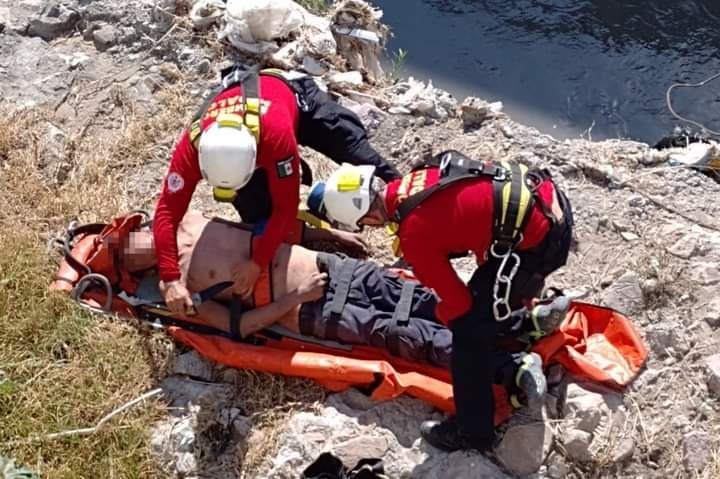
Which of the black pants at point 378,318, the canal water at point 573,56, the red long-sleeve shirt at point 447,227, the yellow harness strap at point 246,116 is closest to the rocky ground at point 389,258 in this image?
the black pants at point 378,318

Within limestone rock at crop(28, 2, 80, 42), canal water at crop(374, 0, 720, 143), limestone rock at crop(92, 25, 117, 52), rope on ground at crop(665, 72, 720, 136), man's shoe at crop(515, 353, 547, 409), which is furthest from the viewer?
canal water at crop(374, 0, 720, 143)

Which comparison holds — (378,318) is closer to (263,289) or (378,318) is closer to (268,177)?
(263,289)

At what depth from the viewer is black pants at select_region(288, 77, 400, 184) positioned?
408cm

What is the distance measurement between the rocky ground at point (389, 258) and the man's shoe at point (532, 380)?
165 mm

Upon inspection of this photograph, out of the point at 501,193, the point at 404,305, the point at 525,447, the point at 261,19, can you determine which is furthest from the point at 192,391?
the point at 261,19

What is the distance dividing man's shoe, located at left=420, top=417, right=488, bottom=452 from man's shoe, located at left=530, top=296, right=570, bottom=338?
1.53ft

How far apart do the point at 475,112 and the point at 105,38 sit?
2284 mm

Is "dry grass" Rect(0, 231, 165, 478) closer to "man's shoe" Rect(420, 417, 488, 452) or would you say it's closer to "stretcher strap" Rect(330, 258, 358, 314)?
"stretcher strap" Rect(330, 258, 358, 314)

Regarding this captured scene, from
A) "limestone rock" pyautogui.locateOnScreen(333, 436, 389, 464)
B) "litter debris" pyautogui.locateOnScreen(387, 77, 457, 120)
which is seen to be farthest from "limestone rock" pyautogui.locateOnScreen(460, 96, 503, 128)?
"limestone rock" pyautogui.locateOnScreen(333, 436, 389, 464)

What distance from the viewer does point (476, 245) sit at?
317 centimetres

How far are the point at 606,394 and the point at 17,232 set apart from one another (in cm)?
263

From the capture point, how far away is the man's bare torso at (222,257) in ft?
12.4

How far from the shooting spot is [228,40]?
5.50 metres

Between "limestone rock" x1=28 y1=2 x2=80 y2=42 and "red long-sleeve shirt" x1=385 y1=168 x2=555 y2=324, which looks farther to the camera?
"limestone rock" x1=28 y1=2 x2=80 y2=42
